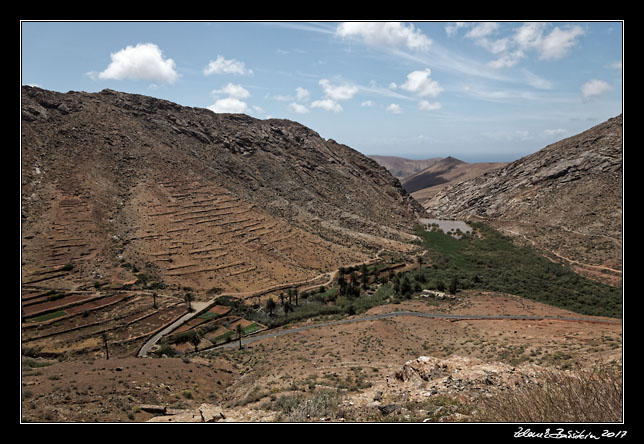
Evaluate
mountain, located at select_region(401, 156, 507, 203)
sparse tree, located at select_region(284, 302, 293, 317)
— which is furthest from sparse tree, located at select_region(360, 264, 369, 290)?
mountain, located at select_region(401, 156, 507, 203)

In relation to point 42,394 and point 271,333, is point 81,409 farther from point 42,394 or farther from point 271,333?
point 271,333

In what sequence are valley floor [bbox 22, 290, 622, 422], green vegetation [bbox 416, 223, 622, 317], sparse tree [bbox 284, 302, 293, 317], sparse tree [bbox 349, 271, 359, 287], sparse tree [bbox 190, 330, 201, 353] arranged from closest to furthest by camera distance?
valley floor [bbox 22, 290, 622, 422]
sparse tree [bbox 190, 330, 201, 353]
sparse tree [bbox 284, 302, 293, 317]
green vegetation [bbox 416, 223, 622, 317]
sparse tree [bbox 349, 271, 359, 287]

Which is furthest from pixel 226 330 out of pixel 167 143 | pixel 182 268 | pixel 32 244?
pixel 167 143

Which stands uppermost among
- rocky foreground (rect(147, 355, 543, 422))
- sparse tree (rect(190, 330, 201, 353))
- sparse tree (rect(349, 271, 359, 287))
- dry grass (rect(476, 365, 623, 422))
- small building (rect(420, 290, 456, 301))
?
dry grass (rect(476, 365, 623, 422))

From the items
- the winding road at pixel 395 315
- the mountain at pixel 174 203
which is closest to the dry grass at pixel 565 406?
the winding road at pixel 395 315

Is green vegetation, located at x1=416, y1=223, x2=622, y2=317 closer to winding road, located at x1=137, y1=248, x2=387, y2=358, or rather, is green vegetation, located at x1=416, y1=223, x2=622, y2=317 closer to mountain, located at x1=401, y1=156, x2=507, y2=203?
winding road, located at x1=137, y1=248, x2=387, y2=358

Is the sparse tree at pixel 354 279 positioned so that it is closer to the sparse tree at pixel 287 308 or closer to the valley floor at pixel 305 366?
the sparse tree at pixel 287 308

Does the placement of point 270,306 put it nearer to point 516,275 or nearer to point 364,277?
→ point 364,277
